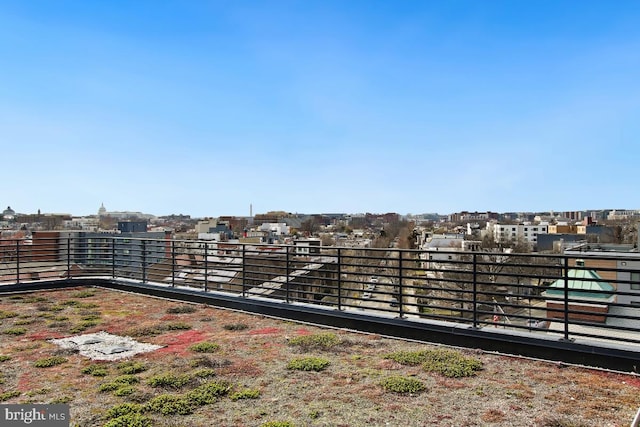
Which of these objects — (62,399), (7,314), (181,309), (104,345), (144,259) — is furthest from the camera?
(144,259)

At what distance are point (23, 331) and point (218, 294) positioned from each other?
313 centimetres

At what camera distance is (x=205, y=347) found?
4980 millimetres

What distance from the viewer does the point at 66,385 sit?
3.80 meters

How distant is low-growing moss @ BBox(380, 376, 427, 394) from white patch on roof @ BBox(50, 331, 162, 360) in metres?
3.07

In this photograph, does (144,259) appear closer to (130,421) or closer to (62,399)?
(62,399)

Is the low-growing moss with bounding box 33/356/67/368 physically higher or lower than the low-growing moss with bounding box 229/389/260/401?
lower

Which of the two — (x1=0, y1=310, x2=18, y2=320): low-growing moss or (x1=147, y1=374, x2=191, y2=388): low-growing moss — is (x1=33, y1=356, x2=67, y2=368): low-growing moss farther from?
(x1=0, y1=310, x2=18, y2=320): low-growing moss

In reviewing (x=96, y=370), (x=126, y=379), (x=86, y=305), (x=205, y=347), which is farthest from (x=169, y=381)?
(x=86, y=305)

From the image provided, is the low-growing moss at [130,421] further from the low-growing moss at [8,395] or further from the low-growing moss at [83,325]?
the low-growing moss at [83,325]

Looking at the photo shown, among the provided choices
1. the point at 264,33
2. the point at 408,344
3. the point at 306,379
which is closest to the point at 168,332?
the point at 306,379

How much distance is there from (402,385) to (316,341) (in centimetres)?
179

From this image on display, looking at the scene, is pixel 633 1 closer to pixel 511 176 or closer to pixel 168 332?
pixel 168 332

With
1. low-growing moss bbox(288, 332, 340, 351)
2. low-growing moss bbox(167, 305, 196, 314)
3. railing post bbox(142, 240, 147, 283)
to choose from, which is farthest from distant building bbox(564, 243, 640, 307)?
railing post bbox(142, 240, 147, 283)
